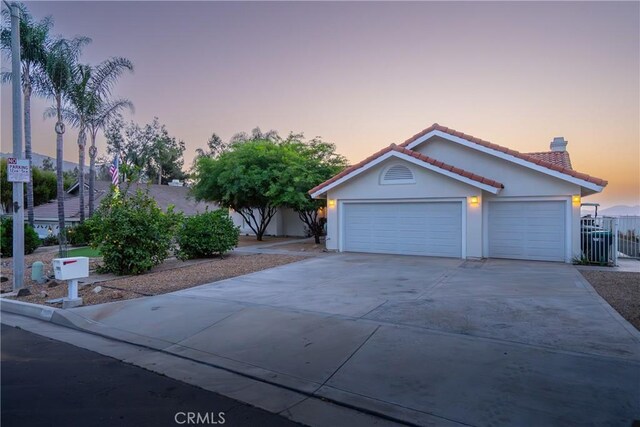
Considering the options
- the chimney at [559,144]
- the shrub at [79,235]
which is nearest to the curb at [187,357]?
the shrub at [79,235]

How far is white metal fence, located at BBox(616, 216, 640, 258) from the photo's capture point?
15.8m

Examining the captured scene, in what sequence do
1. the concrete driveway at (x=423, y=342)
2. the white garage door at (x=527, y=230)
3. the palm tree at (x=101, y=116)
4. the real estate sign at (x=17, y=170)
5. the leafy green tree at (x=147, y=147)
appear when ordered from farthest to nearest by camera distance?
the leafy green tree at (x=147, y=147) → the palm tree at (x=101, y=116) → the white garage door at (x=527, y=230) → the real estate sign at (x=17, y=170) → the concrete driveway at (x=423, y=342)

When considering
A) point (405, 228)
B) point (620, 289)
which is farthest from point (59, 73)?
point (620, 289)

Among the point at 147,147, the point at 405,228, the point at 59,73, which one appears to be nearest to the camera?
the point at 405,228

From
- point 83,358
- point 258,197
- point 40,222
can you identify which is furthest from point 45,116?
point 83,358

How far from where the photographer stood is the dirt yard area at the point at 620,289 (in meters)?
6.81

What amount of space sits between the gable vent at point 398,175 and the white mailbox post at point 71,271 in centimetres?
1113

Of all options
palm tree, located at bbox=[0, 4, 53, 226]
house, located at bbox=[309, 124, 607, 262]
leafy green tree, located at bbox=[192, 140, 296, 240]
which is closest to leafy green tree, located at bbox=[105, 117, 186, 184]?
palm tree, located at bbox=[0, 4, 53, 226]

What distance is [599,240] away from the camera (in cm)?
1327

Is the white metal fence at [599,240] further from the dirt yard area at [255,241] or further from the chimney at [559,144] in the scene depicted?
the dirt yard area at [255,241]

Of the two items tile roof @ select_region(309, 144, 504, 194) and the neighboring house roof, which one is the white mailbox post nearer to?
tile roof @ select_region(309, 144, 504, 194)

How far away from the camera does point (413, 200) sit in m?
15.6
